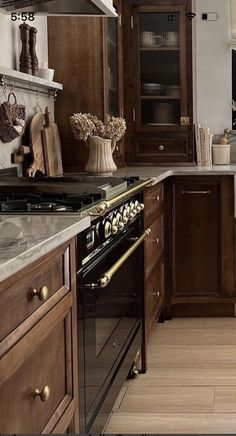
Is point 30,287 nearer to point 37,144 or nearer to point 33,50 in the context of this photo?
point 37,144

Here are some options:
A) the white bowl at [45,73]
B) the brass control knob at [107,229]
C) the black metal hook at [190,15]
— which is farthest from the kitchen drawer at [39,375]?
the black metal hook at [190,15]

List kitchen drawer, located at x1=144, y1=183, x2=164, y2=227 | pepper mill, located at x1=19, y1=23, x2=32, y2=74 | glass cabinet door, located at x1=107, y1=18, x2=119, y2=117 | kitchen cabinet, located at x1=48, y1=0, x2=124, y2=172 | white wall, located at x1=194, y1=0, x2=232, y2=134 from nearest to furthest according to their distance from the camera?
pepper mill, located at x1=19, y1=23, x2=32, y2=74 < kitchen drawer, located at x1=144, y1=183, x2=164, y2=227 < kitchen cabinet, located at x1=48, y1=0, x2=124, y2=172 < glass cabinet door, located at x1=107, y1=18, x2=119, y2=117 < white wall, located at x1=194, y1=0, x2=232, y2=134

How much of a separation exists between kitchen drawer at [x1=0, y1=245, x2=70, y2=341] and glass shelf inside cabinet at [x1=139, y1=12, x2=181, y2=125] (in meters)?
3.28

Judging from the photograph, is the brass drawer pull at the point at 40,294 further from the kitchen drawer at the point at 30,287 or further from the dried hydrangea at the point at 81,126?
the dried hydrangea at the point at 81,126

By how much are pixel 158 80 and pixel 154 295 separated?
1693 mm

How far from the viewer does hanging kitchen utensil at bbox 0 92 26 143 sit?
10.3 ft

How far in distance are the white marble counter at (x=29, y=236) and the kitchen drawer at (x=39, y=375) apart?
17 centimetres

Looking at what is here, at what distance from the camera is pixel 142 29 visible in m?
4.98

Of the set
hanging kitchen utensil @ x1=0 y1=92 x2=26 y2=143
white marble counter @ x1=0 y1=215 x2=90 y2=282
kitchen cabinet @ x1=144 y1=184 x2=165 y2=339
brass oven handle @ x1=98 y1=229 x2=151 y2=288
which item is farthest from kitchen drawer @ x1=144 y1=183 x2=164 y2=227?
white marble counter @ x1=0 y1=215 x2=90 y2=282

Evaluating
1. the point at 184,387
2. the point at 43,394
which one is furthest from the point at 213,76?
the point at 43,394

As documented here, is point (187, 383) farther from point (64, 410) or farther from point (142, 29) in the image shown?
point (142, 29)

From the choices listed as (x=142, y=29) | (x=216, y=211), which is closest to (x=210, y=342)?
(x=216, y=211)

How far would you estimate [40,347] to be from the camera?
5.38 feet

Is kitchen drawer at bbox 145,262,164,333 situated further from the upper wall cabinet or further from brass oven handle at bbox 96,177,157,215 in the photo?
the upper wall cabinet
